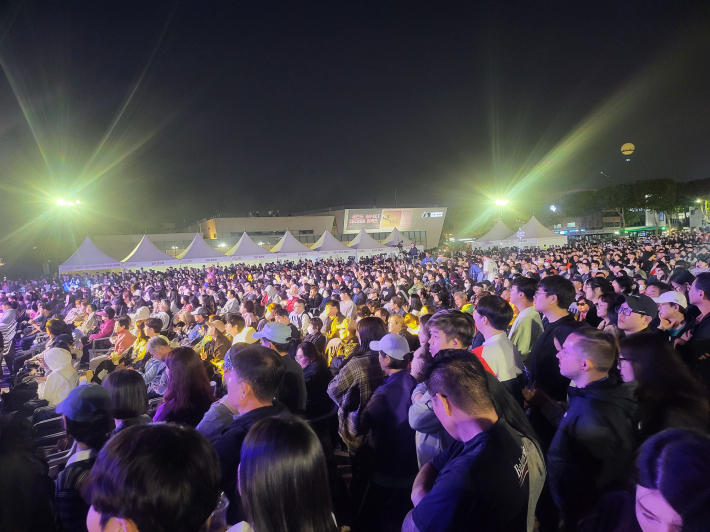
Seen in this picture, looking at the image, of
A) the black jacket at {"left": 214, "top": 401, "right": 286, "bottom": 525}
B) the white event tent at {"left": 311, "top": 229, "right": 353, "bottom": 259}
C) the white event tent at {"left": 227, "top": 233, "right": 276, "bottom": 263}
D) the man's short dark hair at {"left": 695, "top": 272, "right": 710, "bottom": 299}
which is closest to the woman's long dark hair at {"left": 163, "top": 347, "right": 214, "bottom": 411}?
the black jacket at {"left": 214, "top": 401, "right": 286, "bottom": 525}

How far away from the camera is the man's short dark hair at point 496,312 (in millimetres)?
3105

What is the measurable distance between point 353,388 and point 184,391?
127cm

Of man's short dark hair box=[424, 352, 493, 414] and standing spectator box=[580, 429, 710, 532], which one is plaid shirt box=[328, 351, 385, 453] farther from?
standing spectator box=[580, 429, 710, 532]

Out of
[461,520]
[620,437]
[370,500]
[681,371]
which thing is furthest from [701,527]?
[370,500]

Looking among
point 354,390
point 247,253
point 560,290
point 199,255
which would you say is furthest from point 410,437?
point 247,253

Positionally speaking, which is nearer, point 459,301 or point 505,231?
point 459,301

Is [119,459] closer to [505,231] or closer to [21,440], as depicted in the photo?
[21,440]

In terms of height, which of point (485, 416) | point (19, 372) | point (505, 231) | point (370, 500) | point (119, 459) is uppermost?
point (505, 231)

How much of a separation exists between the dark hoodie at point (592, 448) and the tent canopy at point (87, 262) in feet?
70.9

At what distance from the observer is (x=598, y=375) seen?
2.24 meters

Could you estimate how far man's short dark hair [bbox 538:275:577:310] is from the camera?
3658mm

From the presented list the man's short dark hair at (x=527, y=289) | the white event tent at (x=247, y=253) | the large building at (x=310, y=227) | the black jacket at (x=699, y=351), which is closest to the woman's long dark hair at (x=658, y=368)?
the black jacket at (x=699, y=351)

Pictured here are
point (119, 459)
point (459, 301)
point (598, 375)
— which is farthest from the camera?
point (459, 301)

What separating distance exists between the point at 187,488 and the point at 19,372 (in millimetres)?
9028
